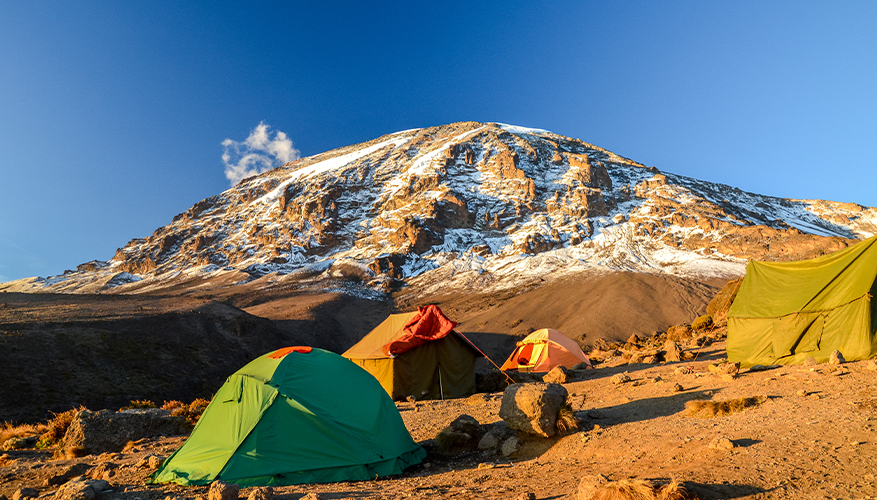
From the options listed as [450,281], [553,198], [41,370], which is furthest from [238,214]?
[41,370]

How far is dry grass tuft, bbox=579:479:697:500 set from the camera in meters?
3.98

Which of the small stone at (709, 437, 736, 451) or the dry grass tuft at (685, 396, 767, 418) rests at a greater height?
the small stone at (709, 437, 736, 451)

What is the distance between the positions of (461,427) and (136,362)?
25.4m

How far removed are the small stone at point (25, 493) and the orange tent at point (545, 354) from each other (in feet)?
56.3

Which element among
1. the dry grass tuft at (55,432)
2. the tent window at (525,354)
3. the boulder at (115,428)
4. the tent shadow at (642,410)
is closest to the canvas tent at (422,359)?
the tent window at (525,354)

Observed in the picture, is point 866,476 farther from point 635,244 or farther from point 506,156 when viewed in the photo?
point 506,156

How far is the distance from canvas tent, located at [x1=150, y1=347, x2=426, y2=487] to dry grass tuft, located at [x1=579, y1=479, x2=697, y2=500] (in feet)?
12.4

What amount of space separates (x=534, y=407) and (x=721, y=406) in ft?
10.9

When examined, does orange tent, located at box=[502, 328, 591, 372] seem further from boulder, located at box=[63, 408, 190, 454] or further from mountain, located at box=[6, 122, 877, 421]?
mountain, located at box=[6, 122, 877, 421]

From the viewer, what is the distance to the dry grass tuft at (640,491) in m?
3.98

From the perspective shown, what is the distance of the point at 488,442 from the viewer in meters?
7.66

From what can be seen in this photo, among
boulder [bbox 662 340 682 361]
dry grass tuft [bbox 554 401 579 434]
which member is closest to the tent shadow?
dry grass tuft [bbox 554 401 579 434]

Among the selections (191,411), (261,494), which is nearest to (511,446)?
(261,494)

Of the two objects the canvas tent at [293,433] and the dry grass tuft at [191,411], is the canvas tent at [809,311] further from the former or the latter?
the dry grass tuft at [191,411]
